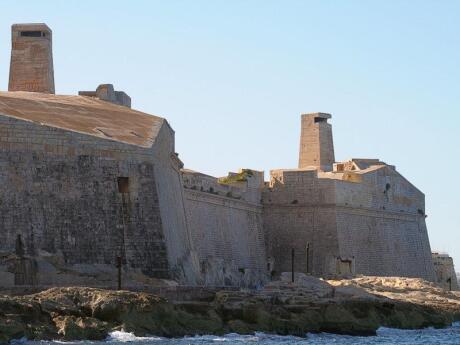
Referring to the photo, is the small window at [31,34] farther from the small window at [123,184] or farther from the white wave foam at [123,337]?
the white wave foam at [123,337]

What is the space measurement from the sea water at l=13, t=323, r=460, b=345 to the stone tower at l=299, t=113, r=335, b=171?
74.1 feet

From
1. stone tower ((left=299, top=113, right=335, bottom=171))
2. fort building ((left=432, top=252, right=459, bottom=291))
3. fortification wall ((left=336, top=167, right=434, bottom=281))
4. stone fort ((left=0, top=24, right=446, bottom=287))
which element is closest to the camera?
stone fort ((left=0, top=24, right=446, bottom=287))

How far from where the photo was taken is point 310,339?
33.3 meters

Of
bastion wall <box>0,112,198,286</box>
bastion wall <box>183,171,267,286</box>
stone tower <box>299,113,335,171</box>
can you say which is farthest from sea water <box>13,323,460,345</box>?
stone tower <box>299,113,335,171</box>

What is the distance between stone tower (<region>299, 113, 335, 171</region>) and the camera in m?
62.9

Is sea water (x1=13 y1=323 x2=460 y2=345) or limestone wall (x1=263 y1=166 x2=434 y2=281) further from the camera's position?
limestone wall (x1=263 y1=166 x2=434 y2=281)

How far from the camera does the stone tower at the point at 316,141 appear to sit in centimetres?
6291

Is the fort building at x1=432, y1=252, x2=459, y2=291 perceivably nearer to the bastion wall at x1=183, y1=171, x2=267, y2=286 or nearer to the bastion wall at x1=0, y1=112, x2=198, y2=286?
the bastion wall at x1=183, y1=171, x2=267, y2=286

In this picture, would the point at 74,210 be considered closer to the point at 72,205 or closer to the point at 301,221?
the point at 72,205

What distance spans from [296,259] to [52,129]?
22858 mm

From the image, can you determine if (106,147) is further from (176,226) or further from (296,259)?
(296,259)

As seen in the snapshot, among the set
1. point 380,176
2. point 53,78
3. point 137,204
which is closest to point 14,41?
point 53,78

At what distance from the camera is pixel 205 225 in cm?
5094

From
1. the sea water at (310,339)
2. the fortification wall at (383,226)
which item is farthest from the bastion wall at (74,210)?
the fortification wall at (383,226)
